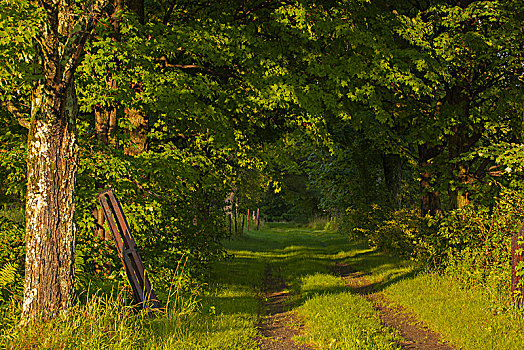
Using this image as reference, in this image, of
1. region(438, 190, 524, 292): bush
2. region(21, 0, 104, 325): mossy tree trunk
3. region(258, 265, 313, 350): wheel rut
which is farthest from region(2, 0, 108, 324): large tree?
region(438, 190, 524, 292): bush

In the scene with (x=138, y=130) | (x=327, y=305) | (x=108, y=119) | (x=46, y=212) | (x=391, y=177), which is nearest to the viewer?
(x=46, y=212)

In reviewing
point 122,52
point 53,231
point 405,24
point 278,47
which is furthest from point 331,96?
point 53,231

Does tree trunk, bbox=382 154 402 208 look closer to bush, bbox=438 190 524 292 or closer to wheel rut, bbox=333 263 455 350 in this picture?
wheel rut, bbox=333 263 455 350

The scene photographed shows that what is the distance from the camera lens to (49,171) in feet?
19.3

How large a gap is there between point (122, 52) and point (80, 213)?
3374 millimetres

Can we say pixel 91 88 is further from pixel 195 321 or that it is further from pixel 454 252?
pixel 454 252

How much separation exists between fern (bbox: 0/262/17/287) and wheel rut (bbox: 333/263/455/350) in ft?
20.4

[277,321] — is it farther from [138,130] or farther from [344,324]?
[138,130]

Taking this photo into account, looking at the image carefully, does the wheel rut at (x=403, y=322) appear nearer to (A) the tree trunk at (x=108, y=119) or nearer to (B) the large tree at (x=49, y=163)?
(B) the large tree at (x=49, y=163)

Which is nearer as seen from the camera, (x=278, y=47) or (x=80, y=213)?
(x=80, y=213)

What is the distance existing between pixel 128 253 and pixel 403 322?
5.56 m

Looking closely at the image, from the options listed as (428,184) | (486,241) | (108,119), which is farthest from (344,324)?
(428,184)

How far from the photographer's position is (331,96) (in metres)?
11.4

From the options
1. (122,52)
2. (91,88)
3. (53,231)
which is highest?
(122,52)
